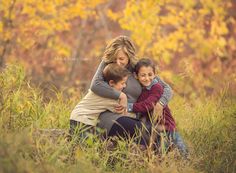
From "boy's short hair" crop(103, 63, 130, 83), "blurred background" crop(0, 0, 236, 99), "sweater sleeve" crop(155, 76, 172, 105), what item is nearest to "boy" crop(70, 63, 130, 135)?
"boy's short hair" crop(103, 63, 130, 83)

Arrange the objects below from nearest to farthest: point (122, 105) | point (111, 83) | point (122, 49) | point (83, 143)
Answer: point (83, 143)
point (122, 105)
point (111, 83)
point (122, 49)

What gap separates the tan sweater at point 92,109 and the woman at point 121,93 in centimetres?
5

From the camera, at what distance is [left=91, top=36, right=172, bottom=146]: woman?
616 cm

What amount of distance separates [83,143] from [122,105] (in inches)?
20.0

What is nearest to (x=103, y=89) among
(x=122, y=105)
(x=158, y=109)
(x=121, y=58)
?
(x=122, y=105)

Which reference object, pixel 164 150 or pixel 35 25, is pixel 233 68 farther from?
pixel 164 150

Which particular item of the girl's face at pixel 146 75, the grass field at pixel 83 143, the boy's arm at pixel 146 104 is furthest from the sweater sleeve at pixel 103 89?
the grass field at pixel 83 143

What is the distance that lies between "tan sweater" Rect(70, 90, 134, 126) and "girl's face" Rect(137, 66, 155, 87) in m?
0.34

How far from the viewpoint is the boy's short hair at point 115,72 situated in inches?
246

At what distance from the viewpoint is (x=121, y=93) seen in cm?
624

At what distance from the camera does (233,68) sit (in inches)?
637

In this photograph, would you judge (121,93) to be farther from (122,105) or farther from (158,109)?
(158,109)

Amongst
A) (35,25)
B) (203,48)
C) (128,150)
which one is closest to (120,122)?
(128,150)

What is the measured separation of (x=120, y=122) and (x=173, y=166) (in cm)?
80
